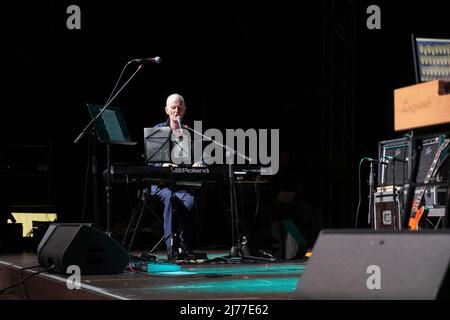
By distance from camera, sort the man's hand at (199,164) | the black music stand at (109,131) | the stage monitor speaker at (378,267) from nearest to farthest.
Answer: the stage monitor speaker at (378,267)
the black music stand at (109,131)
the man's hand at (199,164)

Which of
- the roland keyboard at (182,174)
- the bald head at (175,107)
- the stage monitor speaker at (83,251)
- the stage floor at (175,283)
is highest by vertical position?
the bald head at (175,107)

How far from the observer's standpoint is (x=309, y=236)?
721 cm

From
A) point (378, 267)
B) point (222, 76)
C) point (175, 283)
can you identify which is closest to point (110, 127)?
point (175, 283)

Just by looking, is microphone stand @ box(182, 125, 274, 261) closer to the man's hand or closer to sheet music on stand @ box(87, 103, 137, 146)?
the man's hand

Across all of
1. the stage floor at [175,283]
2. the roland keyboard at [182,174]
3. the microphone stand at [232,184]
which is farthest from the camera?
the microphone stand at [232,184]

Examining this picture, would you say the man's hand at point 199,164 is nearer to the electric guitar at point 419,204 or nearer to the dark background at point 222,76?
the electric guitar at point 419,204

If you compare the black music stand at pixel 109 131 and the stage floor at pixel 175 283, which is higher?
the black music stand at pixel 109 131

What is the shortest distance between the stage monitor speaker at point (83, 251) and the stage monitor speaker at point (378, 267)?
195 centimetres

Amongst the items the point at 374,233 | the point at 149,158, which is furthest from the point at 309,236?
the point at 374,233

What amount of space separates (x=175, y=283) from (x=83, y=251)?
0.68 metres

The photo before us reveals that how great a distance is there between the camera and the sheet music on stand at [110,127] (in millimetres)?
4848

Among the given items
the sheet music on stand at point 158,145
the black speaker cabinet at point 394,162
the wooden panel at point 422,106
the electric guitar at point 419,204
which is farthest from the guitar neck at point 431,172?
the wooden panel at point 422,106

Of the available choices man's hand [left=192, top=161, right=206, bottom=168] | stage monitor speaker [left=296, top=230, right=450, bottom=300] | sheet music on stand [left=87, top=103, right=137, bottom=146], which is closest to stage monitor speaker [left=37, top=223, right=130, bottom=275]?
sheet music on stand [left=87, top=103, right=137, bottom=146]
